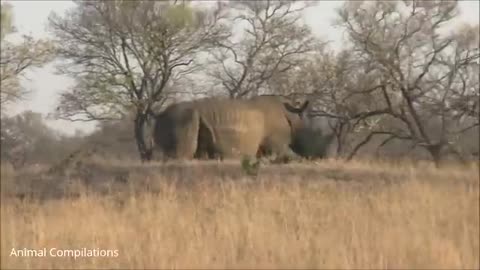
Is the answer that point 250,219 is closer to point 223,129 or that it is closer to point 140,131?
point 223,129

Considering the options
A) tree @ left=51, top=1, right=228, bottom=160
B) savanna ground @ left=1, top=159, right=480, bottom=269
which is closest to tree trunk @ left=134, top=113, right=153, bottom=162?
tree @ left=51, top=1, right=228, bottom=160

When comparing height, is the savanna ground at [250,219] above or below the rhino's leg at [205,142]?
below

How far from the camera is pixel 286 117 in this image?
2045 centimetres

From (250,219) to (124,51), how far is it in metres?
20.8

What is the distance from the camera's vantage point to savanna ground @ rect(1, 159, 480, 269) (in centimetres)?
667

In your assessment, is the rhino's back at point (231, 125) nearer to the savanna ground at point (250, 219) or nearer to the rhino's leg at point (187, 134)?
the rhino's leg at point (187, 134)

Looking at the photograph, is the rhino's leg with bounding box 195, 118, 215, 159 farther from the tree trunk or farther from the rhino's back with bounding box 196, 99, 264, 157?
the tree trunk

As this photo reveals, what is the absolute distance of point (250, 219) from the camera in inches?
324

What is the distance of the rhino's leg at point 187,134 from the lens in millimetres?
19281

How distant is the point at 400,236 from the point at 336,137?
15159 millimetres

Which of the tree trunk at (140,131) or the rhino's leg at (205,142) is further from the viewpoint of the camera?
the tree trunk at (140,131)

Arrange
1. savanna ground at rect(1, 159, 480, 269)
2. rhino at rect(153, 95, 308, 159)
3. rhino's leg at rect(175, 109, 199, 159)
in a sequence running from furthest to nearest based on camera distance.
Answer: rhino at rect(153, 95, 308, 159) → rhino's leg at rect(175, 109, 199, 159) → savanna ground at rect(1, 159, 480, 269)

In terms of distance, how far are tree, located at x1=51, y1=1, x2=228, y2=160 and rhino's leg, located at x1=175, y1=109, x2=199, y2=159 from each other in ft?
25.1

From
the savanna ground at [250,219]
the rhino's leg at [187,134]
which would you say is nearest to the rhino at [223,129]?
the rhino's leg at [187,134]
